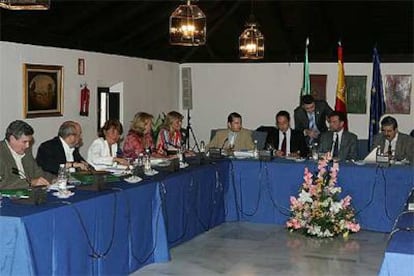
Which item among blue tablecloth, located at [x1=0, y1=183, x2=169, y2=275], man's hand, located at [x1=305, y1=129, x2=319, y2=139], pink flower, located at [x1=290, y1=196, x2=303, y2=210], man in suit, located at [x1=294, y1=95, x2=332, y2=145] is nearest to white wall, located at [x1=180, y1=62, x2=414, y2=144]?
man in suit, located at [x1=294, y1=95, x2=332, y2=145]

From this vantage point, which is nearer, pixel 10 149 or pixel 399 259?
pixel 399 259

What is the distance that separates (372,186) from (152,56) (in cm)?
463

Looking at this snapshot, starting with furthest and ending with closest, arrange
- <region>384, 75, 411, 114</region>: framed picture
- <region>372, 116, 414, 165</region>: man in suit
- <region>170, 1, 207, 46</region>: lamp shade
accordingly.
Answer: <region>384, 75, 411, 114</region>: framed picture
<region>372, 116, 414, 165</region>: man in suit
<region>170, 1, 207, 46</region>: lamp shade

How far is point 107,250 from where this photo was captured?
435 centimetres

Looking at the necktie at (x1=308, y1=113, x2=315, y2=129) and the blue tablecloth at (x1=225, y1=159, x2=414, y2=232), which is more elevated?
the necktie at (x1=308, y1=113, x2=315, y2=129)

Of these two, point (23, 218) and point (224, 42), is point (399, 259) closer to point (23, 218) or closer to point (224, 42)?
point (23, 218)

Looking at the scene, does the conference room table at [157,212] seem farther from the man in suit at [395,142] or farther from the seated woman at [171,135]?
the seated woman at [171,135]

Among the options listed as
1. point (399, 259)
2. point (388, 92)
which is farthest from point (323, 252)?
point (388, 92)

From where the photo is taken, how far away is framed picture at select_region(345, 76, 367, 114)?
31.5 feet

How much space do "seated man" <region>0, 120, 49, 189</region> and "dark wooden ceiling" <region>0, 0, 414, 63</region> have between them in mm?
2652

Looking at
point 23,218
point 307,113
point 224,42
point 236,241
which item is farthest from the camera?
point 224,42

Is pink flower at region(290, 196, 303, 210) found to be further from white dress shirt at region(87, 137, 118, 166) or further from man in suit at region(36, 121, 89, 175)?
man in suit at region(36, 121, 89, 175)

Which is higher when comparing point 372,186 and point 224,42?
point 224,42

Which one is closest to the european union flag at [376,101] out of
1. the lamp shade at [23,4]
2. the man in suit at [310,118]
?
the man in suit at [310,118]
